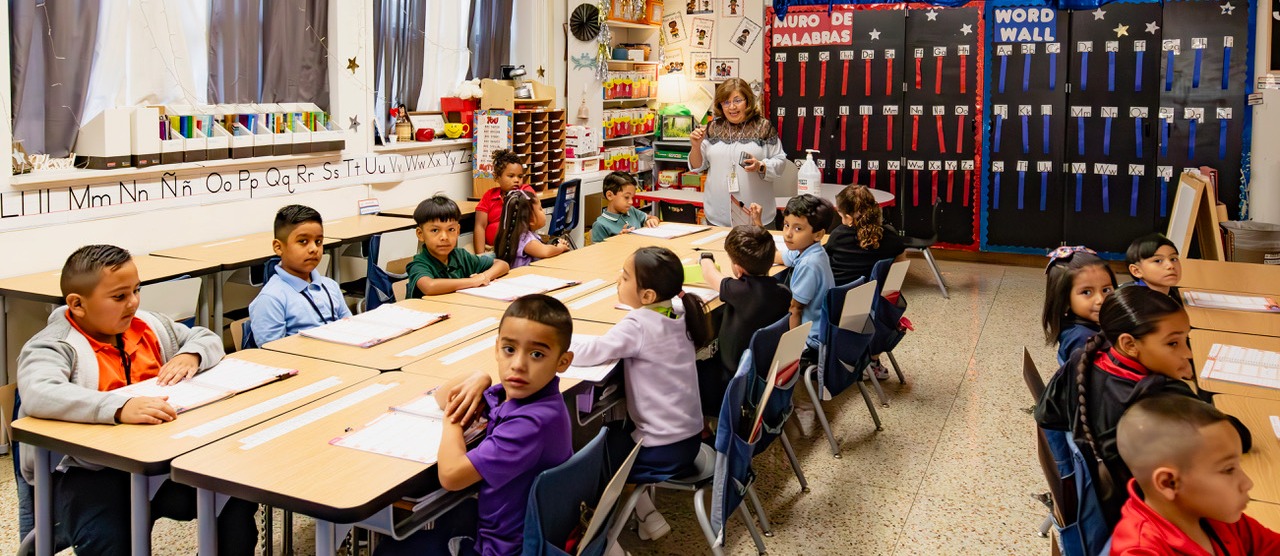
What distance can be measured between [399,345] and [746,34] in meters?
6.55

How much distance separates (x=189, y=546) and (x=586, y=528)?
1635 millimetres

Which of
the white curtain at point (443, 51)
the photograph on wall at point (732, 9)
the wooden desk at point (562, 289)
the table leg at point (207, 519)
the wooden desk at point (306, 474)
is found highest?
the photograph on wall at point (732, 9)

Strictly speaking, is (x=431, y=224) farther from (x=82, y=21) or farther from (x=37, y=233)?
(x=82, y=21)

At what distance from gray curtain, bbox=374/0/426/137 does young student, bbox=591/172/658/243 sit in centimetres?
174

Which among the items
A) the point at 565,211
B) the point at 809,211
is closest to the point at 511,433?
the point at 809,211

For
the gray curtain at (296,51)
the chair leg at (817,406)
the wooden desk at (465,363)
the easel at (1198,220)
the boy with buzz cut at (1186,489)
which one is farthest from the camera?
the easel at (1198,220)

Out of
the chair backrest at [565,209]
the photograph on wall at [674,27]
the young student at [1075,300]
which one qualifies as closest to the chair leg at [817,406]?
the young student at [1075,300]

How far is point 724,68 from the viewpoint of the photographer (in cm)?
905

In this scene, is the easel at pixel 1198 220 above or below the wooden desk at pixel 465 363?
above

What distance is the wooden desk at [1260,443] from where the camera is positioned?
6.51 feet

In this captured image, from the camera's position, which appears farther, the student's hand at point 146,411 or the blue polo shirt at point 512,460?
the student's hand at point 146,411

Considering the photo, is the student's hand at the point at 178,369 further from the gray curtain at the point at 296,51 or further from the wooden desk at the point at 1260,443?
the gray curtain at the point at 296,51

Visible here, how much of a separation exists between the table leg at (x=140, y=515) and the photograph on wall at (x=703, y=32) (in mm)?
7567

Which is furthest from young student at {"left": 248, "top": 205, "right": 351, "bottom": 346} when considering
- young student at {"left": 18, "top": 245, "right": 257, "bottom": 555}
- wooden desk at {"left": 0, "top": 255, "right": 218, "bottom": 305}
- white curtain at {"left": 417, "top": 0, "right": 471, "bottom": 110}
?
white curtain at {"left": 417, "top": 0, "right": 471, "bottom": 110}
